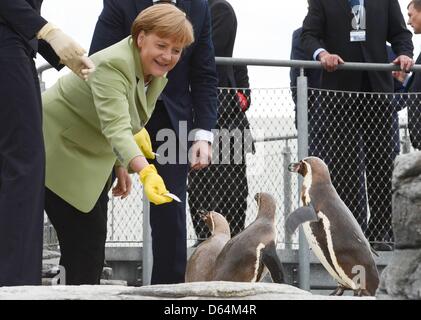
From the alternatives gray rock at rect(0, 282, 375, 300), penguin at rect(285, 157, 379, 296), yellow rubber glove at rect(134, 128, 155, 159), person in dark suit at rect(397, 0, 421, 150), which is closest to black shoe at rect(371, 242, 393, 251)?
person in dark suit at rect(397, 0, 421, 150)

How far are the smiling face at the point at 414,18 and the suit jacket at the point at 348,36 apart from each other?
0.04m

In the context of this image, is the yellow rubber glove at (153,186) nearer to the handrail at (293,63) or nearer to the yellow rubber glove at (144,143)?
the yellow rubber glove at (144,143)

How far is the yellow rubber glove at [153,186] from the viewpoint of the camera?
2742mm

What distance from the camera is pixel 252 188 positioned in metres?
5.23

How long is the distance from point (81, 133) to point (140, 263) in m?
2.27

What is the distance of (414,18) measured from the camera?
564cm

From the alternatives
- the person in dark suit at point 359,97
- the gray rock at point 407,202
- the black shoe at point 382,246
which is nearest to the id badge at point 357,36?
the person in dark suit at point 359,97

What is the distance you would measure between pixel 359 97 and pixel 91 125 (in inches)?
95.4

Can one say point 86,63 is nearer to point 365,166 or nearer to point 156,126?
point 156,126

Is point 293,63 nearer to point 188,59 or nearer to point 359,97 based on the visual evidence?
point 359,97

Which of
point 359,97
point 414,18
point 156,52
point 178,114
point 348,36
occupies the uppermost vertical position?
point 414,18

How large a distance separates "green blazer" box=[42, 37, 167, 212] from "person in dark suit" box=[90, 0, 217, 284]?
1.18 ft

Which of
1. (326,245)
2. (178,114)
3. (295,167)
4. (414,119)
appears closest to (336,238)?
(326,245)
